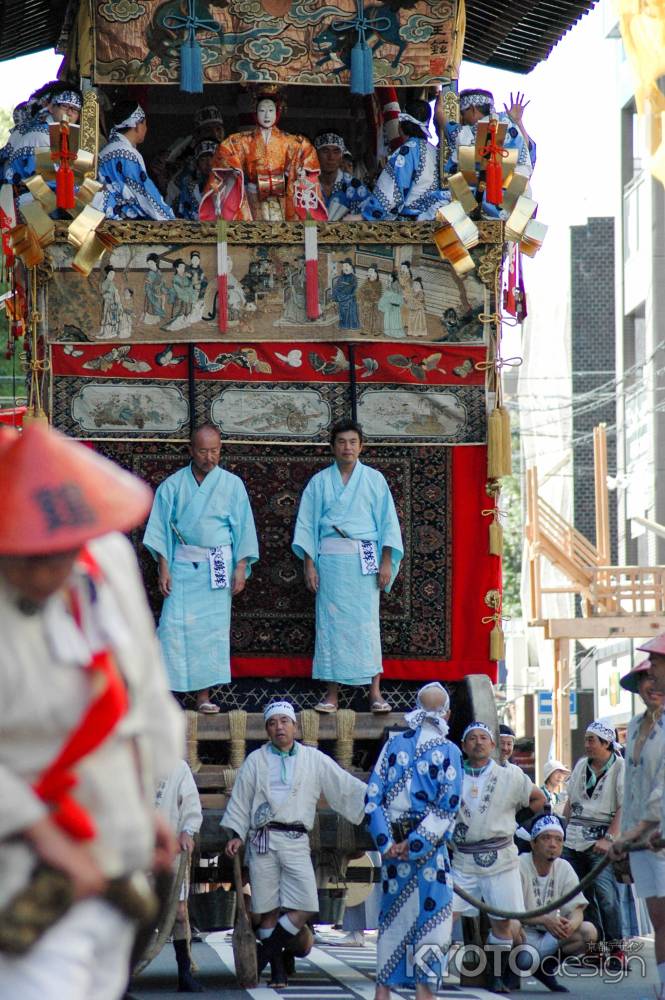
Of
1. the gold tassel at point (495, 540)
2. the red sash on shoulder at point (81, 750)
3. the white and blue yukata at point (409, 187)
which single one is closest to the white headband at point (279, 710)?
the gold tassel at point (495, 540)

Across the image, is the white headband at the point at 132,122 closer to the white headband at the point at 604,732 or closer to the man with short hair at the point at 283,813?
the man with short hair at the point at 283,813

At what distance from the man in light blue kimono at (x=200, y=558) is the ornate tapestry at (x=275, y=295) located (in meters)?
0.86

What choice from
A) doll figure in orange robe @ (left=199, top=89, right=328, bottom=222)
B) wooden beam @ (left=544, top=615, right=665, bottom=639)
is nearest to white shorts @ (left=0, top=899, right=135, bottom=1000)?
doll figure in orange robe @ (left=199, top=89, right=328, bottom=222)

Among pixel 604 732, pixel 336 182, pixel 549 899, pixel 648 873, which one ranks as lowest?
pixel 549 899

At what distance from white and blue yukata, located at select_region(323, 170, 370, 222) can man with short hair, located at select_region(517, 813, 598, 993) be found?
4.26 metres

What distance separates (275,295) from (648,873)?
178 inches

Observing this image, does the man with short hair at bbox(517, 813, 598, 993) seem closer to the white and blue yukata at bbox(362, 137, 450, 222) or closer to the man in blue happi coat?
the man in blue happi coat

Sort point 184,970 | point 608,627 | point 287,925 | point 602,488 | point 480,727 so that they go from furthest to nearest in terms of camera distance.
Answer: point 602,488 → point 608,627 → point 480,727 → point 287,925 → point 184,970

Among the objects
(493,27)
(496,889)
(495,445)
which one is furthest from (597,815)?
(493,27)

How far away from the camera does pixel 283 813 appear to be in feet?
33.4

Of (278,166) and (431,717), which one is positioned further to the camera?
(278,166)

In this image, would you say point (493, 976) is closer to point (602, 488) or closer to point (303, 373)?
point (303, 373)

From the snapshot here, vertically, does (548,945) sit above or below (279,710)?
below

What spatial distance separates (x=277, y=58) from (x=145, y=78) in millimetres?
900
